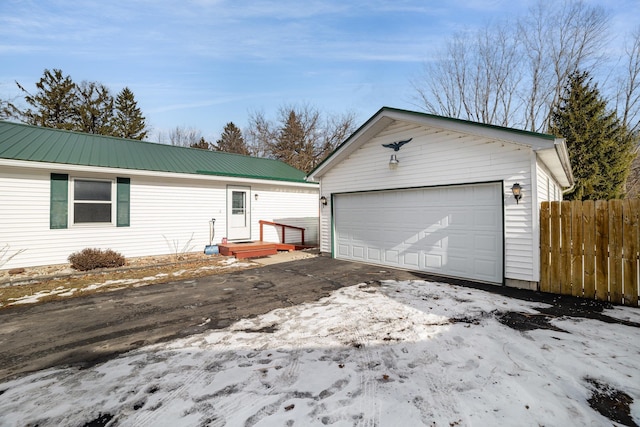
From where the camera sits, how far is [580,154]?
1496cm

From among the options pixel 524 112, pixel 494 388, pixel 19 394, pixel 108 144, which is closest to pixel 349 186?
pixel 494 388

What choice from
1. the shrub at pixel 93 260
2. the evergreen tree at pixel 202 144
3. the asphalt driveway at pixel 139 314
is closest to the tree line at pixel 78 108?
the evergreen tree at pixel 202 144

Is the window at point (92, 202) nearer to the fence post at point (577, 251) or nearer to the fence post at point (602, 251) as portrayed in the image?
the fence post at point (577, 251)

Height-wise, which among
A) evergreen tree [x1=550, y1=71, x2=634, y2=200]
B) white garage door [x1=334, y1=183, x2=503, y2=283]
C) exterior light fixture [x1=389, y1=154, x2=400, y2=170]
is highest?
evergreen tree [x1=550, y1=71, x2=634, y2=200]

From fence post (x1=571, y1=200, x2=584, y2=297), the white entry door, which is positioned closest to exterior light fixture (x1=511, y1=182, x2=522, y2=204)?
fence post (x1=571, y1=200, x2=584, y2=297)

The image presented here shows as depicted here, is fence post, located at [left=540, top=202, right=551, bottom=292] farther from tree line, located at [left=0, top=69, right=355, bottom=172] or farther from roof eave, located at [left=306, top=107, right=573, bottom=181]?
tree line, located at [left=0, top=69, right=355, bottom=172]

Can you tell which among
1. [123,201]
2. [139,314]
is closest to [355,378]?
[139,314]

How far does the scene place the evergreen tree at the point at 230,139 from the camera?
33.9 meters

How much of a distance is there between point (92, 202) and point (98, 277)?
2.72 m

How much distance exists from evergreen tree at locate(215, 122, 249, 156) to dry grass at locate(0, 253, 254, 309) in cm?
2706

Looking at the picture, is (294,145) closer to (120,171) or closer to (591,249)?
(120,171)

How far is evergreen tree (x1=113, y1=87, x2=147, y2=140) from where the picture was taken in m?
25.2

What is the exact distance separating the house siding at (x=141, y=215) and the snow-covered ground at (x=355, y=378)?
6.81 metres

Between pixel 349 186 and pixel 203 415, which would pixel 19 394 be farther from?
pixel 349 186
